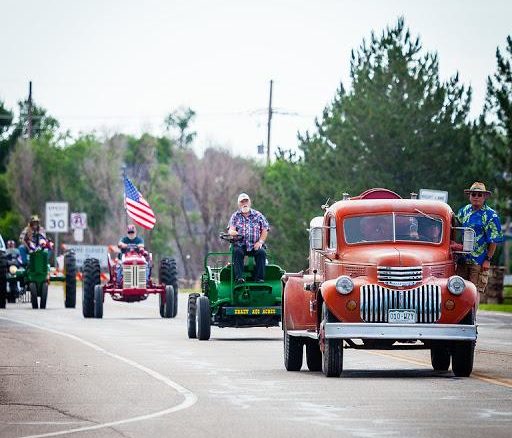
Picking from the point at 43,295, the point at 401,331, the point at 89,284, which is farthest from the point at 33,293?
the point at 401,331

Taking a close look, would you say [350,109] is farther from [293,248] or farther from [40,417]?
[40,417]

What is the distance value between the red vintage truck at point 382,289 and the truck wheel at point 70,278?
88.2 ft

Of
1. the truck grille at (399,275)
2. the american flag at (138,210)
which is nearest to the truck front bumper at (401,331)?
the truck grille at (399,275)

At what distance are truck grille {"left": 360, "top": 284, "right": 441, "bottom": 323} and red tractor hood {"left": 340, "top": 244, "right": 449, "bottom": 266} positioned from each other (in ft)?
1.35

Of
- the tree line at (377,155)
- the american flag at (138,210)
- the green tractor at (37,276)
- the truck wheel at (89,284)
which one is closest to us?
the truck wheel at (89,284)

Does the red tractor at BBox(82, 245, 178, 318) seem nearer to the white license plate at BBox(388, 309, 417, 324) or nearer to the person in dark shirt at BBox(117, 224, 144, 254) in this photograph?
the person in dark shirt at BBox(117, 224, 144, 254)

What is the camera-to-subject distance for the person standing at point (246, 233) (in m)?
30.4

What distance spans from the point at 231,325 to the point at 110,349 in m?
3.35

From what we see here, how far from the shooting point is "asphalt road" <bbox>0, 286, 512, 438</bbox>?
1500 cm

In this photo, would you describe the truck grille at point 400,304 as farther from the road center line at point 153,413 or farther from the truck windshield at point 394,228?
the road center line at point 153,413

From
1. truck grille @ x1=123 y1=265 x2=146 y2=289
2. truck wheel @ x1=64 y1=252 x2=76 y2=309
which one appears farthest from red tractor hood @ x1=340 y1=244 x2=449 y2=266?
truck wheel @ x1=64 y1=252 x2=76 y2=309

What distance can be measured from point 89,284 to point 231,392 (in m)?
24.1

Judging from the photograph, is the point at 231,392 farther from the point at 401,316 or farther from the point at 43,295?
the point at 43,295

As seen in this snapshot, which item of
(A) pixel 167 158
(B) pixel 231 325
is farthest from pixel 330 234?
(A) pixel 167 158
